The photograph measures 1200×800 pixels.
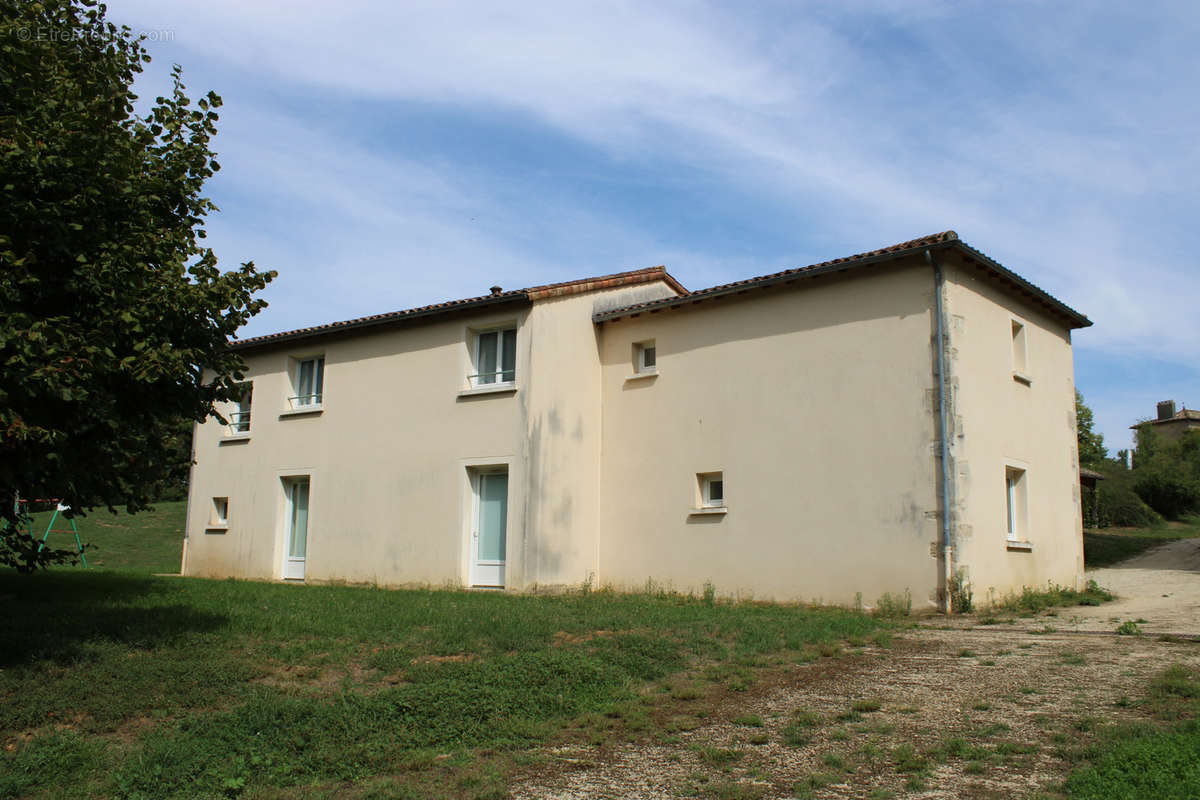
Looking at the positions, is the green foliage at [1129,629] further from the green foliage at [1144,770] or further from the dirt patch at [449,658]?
the dirt patch at [449,658]

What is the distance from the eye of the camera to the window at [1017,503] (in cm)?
1368

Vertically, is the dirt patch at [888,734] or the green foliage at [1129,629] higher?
the green foliage at [1129,629]

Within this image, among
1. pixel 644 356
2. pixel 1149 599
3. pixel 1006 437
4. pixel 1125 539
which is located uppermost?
pixel 644 356

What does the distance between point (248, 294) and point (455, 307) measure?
756cm

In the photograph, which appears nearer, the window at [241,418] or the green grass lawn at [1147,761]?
the green grass lawn at [1147,761]

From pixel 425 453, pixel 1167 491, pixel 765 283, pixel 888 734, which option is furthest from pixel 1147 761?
pixel 1167 491

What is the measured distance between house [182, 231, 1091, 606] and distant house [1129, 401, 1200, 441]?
54255mm

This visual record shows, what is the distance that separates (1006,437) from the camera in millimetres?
13344

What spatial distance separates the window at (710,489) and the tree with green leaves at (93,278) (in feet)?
26.3

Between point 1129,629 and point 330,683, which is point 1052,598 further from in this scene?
point 330,683

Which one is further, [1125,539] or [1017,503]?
[1125,539]

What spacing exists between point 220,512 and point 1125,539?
25488 millimetres

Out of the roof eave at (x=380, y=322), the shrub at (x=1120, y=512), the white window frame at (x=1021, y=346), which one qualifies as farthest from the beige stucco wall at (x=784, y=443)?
the shrub at (x=1120, y=512)

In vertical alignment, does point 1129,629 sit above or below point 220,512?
below
